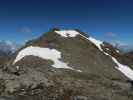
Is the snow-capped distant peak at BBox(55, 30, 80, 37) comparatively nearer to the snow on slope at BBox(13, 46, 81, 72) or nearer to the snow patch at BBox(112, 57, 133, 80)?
the snow on slope at BBox(13, 46, 81, 72)

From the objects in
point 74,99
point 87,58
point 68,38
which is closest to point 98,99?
point 74,99

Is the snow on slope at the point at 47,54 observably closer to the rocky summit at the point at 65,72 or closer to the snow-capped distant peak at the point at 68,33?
the rocky summit at the point at 65,72

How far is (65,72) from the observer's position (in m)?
43.9

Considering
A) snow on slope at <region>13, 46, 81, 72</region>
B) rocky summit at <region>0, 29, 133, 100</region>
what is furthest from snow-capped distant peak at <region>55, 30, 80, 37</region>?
snow on slope at <region>13, 46, 81, 72</region>

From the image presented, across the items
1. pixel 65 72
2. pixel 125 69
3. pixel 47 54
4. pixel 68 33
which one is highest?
pixel 68 33

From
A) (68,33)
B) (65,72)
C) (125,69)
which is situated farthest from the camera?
(68,33)

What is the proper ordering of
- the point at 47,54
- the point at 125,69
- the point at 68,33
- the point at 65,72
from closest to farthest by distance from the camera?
the point at 65,72
the point at 47,54
the point at 125,69
the point at 68,33

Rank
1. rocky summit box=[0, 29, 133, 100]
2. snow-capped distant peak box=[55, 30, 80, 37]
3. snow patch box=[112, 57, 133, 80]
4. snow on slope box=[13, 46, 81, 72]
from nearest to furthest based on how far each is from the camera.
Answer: rocky summit box=[0, 29, 133, 100], snow on slope box=[13, 46, 81, 72], snow patch box=[112, 57, 133, 80], snow-capped distant peak box=[55, 30, 80, 37]

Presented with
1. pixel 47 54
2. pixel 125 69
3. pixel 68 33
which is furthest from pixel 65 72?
pixel 68 33

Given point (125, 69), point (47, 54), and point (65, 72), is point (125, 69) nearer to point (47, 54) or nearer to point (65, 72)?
point (47, 54)

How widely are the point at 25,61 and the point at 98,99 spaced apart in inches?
1439

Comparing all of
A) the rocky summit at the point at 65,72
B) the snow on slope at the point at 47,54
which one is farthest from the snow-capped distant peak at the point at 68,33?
the snow on slope at the point at 47,54

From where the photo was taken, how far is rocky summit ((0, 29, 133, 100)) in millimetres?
23062

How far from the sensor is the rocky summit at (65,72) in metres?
23.1
